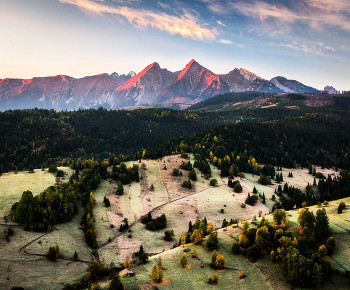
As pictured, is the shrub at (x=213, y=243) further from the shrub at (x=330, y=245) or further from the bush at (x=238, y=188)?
the bush at (x=238, y=188)

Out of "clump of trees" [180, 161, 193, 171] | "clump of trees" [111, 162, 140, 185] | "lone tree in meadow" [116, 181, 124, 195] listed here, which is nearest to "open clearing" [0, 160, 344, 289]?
"lone tree in meadow" [116, 181, 124, 195]

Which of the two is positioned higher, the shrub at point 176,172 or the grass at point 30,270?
the shrub at point 176,172

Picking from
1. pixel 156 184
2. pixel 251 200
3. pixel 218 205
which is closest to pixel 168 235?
pixel 218 205

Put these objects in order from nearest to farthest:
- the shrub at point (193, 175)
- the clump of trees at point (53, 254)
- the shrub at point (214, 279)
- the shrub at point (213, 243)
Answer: the shrub at point (214, 279)
the shrub at point (213, 243)
the clump of trees at point (53, 254)
the shrub at point (193, 175)

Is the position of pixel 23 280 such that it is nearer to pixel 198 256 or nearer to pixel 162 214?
pixel 198 256

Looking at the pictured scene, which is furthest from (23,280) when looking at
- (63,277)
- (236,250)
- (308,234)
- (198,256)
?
(308,234)

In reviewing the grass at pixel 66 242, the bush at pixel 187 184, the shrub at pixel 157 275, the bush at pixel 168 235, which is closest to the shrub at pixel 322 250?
the shrub at pixel 157 275
